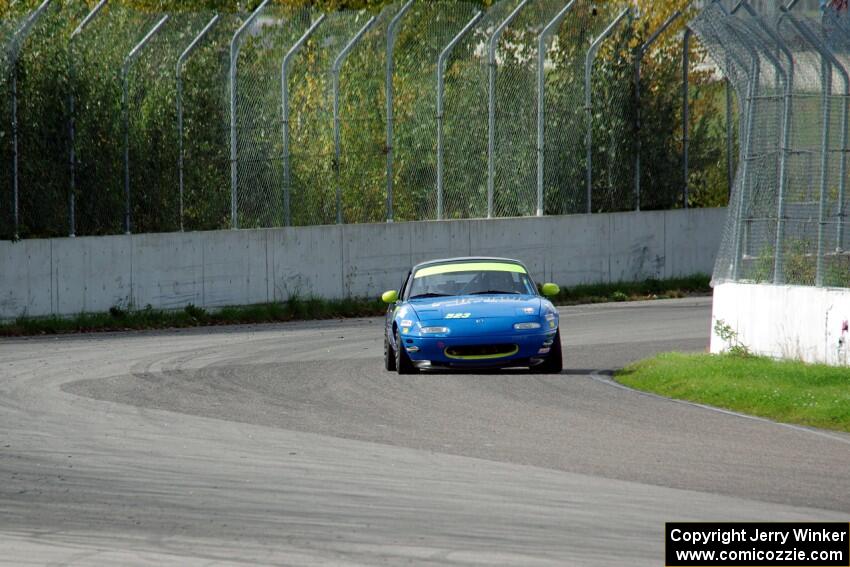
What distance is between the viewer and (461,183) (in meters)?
31.2

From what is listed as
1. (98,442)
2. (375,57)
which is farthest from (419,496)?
(375,57)

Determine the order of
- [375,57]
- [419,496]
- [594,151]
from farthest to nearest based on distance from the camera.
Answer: [594,151] → [375,57] → [419,496]

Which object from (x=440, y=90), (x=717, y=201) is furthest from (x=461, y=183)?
(x=717, y=201)

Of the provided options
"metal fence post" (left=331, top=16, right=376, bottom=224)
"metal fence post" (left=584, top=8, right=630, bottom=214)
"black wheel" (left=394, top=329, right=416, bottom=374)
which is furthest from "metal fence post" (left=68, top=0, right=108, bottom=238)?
"metal fence post" (left=584, top=8, right=630, bottom=214)

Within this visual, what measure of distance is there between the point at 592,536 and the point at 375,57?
2253 cm

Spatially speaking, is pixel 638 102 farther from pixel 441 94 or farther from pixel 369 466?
pixel 369 466

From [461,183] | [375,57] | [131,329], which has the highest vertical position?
[375,57]

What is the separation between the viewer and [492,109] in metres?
31.4

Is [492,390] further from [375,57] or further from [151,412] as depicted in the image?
[375,57]

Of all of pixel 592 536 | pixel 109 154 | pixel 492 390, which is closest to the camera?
pixel 592 536

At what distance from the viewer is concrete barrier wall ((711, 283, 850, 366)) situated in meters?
16.2

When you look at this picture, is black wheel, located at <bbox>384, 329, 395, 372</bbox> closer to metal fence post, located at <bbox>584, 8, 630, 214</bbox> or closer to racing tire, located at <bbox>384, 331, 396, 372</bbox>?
racing tire, located at <bbox>384, 331, 396, 372</bbox>

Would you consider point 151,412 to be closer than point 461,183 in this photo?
Result: Yes

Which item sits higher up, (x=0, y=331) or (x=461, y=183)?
(x=461, y=183)
